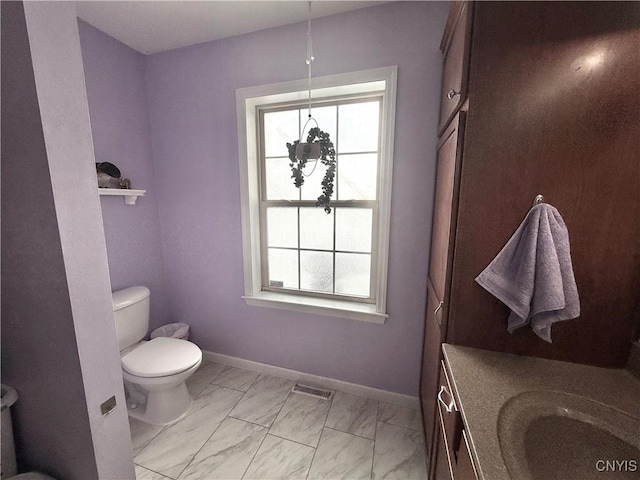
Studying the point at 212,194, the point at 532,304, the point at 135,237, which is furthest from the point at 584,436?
the point at 135,237

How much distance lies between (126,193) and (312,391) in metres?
1.95

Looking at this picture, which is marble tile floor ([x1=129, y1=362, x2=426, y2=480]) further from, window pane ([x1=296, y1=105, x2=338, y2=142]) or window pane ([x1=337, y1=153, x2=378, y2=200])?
window pane ([x1=296, y1=105, x2=338, y2=142])

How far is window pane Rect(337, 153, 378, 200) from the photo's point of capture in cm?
167

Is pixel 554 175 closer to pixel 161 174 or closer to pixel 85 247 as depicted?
pixel 85 247

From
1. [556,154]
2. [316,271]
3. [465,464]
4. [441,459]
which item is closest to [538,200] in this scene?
[556,154]

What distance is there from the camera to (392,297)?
5.33 feet

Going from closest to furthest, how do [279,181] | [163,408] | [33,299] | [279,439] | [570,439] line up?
1. [570,439]
2. [33,299]
3. [279,439]
4. [163,408]
5. [279,181]

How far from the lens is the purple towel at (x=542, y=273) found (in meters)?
0.75

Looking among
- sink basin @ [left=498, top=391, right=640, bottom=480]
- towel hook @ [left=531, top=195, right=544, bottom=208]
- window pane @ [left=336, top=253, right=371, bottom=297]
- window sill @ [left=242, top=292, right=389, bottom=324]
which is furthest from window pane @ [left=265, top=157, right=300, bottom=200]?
sink basin @ [left=498, top=391, right=640, bottom=480]

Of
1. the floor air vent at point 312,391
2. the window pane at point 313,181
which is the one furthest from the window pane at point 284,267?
the floor air vent at point 312,391

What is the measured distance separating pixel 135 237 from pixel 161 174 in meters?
0.55

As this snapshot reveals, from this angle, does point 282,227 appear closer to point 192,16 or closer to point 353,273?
point 353,273

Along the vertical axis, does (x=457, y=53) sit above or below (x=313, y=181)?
above

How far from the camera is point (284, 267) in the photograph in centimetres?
201
